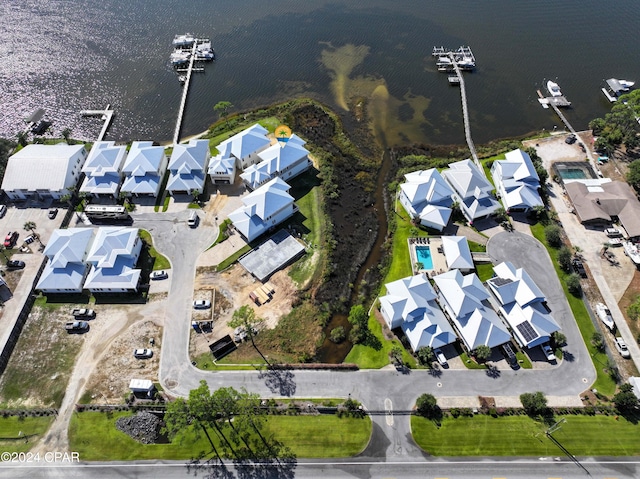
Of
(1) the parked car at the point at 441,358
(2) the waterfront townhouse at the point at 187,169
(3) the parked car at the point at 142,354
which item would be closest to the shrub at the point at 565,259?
(1) the parked car at the point at 441,358

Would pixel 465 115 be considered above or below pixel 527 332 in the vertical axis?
above

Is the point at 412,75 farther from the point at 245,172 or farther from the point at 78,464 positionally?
the point at 78,464

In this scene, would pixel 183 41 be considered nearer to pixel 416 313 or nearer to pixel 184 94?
pixel 184 94

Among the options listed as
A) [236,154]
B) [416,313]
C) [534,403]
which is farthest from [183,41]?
[534,403]

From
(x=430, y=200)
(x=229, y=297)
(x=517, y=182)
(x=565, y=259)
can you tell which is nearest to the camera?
(x=229, y=297)

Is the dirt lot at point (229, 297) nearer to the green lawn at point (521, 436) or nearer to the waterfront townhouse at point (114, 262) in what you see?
the waterfront townhouse at point (114, 262)

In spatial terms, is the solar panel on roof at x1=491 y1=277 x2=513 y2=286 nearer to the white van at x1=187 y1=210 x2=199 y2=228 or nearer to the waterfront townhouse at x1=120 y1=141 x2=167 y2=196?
the white van at x1=187 y1=210 x2=199 y2=228

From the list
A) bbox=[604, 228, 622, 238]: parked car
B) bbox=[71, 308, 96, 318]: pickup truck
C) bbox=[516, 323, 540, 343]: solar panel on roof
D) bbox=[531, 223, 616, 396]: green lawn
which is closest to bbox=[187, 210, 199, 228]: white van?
bbox=[71, 308, 96, 318]: pickup truck
